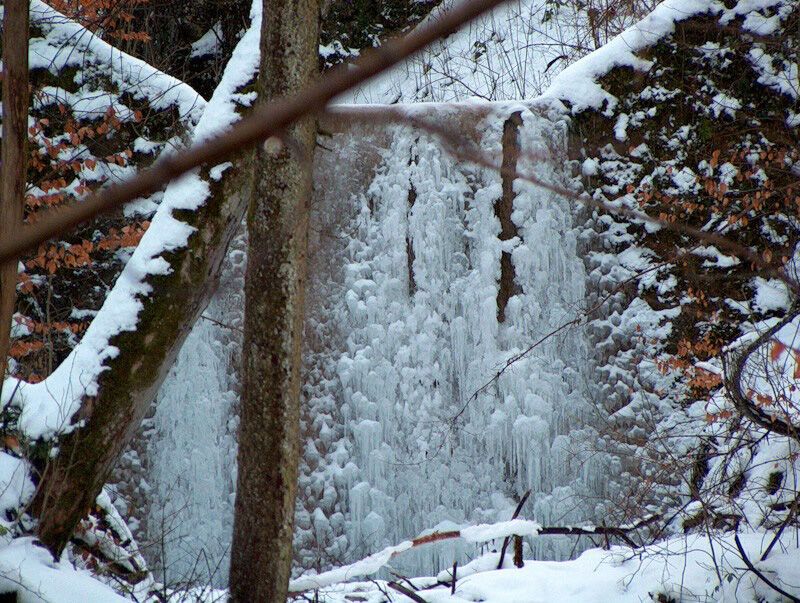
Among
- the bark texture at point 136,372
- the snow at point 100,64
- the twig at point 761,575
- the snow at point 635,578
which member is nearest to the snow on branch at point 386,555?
the snow at point 635,578

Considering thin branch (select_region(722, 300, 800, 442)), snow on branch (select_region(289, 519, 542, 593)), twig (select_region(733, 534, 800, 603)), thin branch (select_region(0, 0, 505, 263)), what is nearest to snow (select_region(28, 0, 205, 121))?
snow on branch (select_region(289, 519, 542, 593))

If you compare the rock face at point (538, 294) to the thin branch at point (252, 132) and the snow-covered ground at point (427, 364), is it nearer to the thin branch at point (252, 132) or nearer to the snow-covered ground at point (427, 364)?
the snow-covered ground at point (427, 364)

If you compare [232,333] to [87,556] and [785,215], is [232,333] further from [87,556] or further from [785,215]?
[785,215]

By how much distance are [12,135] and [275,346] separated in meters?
1.79

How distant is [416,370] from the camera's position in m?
6.29

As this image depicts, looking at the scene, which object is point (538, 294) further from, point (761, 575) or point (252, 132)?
point (252, 132)

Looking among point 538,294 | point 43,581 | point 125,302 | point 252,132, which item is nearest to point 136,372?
point 125,302

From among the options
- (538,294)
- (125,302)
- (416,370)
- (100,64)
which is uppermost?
(100,64)

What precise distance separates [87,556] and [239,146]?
3.65 m

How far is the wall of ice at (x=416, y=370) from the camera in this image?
19.7 ft

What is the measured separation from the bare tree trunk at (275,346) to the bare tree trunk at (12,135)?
152 cm

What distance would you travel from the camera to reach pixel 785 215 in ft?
19.0

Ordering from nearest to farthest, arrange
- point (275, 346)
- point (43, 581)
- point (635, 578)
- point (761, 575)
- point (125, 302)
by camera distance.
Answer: point (43, 581)
point (761, 575)
point (635, 578)
point (275, 346)
point (125, 302)

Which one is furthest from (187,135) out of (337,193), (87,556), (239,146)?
(239,146)
